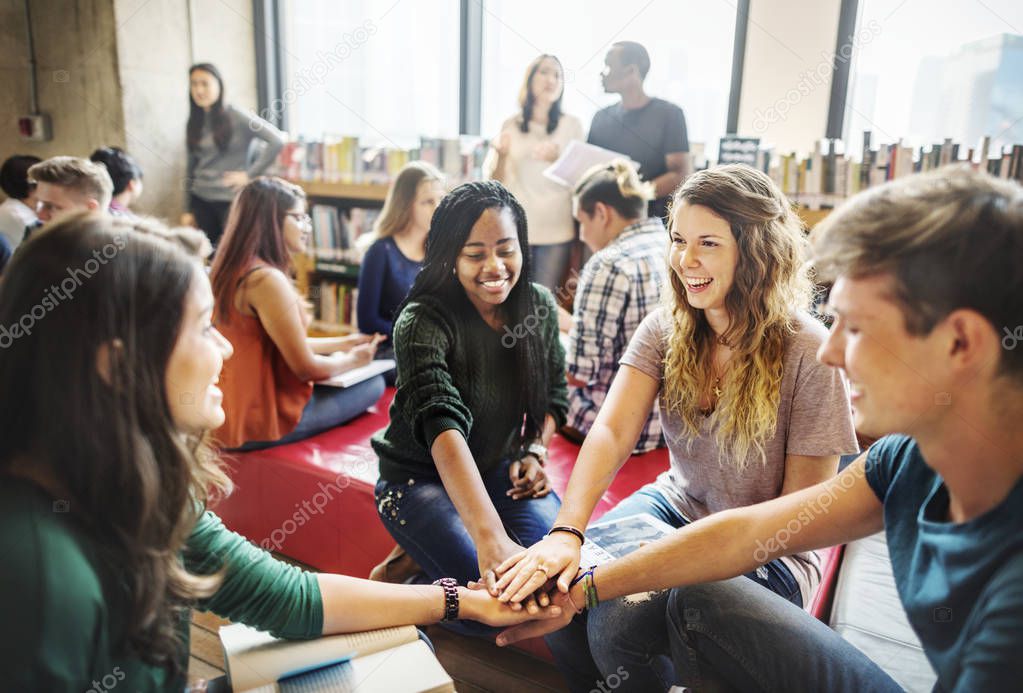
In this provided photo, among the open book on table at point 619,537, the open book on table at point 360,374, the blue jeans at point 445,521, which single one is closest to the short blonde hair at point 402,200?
the open book on table at point 360,374

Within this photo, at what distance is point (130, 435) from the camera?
3.03ft

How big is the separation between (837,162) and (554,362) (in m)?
2.55

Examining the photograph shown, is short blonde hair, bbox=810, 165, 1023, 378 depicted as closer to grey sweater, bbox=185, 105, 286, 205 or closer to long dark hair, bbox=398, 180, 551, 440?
long dark hair, bbox=398, 180, 551, 440

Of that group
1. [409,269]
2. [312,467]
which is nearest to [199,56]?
[409,269]

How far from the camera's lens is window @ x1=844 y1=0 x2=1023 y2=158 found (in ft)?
12.4

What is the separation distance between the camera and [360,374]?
2.74 meters

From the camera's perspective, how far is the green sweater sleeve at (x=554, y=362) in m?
2.00

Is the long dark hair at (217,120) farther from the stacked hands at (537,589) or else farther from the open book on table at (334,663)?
the open book on table at (334,663)

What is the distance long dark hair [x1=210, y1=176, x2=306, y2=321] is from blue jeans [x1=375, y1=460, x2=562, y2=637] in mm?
875

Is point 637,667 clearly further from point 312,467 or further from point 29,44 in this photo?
point 29,44

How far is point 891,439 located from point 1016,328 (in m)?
0.35

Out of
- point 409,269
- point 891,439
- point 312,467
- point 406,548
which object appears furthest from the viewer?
point 409,269

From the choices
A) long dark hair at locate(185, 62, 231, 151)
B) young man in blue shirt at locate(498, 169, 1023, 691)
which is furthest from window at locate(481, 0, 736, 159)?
young man in blue shirt at locate(498, 169, 1023, 691)

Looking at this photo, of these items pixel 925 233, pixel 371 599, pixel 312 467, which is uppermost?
pixel 925 233
